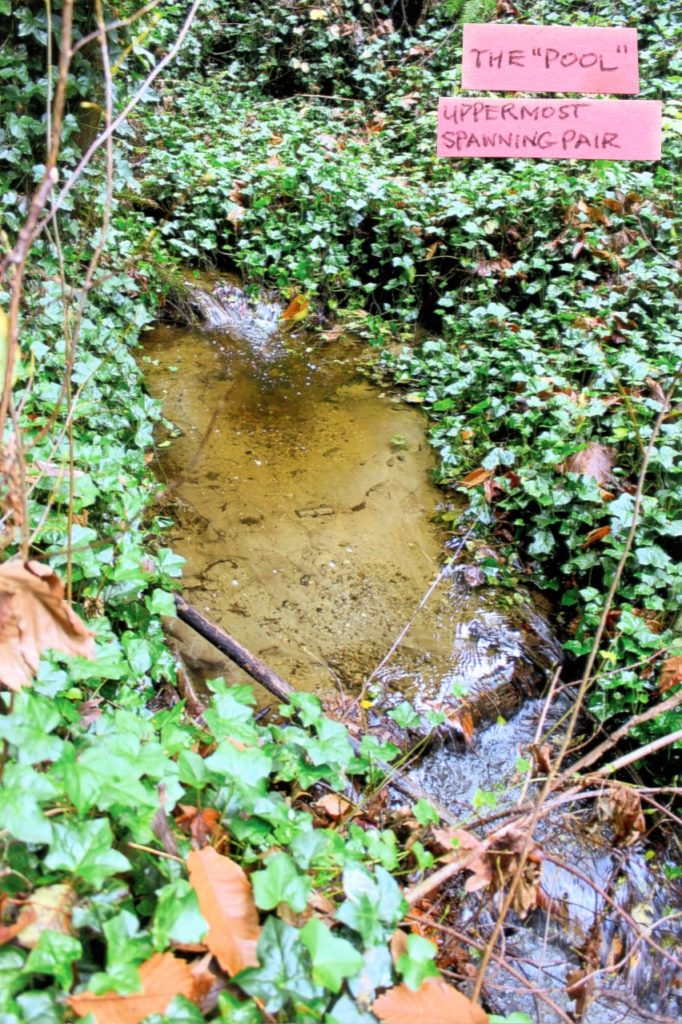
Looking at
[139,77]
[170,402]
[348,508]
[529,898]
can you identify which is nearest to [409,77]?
[139,77]

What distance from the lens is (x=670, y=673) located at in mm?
2752

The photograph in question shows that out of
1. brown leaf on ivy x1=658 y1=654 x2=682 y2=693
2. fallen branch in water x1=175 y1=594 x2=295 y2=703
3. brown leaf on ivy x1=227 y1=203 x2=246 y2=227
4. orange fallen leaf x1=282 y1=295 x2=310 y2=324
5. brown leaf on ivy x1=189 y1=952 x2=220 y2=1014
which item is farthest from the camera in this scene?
brown leaf on ivy x1=227 y1=203 x2=246 y2=227

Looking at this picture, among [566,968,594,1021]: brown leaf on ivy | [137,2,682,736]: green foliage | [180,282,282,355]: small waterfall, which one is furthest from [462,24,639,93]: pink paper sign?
[566,968,594,1021]: brown leaf on ivy

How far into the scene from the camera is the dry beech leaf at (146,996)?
1188 millimetres

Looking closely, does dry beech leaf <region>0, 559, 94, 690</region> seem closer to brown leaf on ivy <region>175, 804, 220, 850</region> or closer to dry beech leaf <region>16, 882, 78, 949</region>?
dry beech leaf <region>16, 882, 78, 949</region>

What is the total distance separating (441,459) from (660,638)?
171 cm

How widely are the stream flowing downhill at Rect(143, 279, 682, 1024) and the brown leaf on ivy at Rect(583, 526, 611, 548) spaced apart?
40 cm

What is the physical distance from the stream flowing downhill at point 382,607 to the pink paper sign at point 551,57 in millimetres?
1988

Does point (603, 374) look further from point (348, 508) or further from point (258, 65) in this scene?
point (258, 65)

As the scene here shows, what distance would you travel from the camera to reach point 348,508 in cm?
379

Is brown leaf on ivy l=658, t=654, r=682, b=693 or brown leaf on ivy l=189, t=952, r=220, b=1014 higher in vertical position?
brown leaf on ivy l=189, t=952, r=220, b=1014

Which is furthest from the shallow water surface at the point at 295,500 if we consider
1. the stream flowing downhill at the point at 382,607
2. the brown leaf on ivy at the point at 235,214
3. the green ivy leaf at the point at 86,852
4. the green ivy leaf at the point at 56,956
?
the green ivy leaf at the point at 56,956

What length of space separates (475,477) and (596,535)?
0.83 meters

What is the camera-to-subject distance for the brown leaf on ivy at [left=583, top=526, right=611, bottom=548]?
3.25 meters
